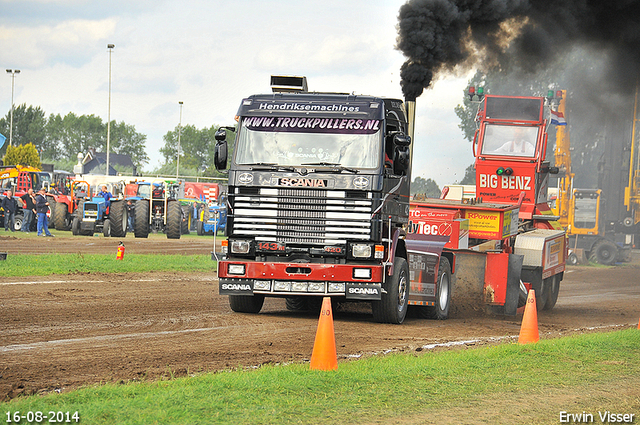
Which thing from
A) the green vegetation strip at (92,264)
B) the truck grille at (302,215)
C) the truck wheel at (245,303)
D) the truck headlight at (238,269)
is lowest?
the green vegetation strip at (92,264)

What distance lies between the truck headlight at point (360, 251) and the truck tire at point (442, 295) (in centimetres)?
258

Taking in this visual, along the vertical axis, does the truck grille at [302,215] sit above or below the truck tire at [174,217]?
above

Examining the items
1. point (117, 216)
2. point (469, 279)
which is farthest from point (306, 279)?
Result: point (117, 216)

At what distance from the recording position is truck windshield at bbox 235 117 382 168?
11547mm

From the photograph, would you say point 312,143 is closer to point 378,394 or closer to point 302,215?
point 302,215

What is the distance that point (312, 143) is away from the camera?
38.2ft

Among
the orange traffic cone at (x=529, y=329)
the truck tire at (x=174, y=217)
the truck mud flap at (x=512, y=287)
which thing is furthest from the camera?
the truck tire at (x=174, y=217)

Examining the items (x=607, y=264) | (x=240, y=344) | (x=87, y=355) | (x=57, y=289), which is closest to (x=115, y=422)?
(x=87, y=355)

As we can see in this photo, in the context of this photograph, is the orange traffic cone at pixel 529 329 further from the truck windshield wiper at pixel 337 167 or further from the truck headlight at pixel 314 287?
the truck windshield wiper at pixel 337 167

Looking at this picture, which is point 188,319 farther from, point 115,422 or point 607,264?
point 607,264

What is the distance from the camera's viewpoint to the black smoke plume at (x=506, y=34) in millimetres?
16625

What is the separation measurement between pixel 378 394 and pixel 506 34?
1330cm

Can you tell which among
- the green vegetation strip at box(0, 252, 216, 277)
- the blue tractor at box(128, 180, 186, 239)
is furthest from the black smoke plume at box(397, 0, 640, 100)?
the blue tractor at box(128, 180, 186, 239)

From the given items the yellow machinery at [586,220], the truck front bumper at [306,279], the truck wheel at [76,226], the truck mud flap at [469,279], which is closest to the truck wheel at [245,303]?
the truck front bumper at [306,279]
